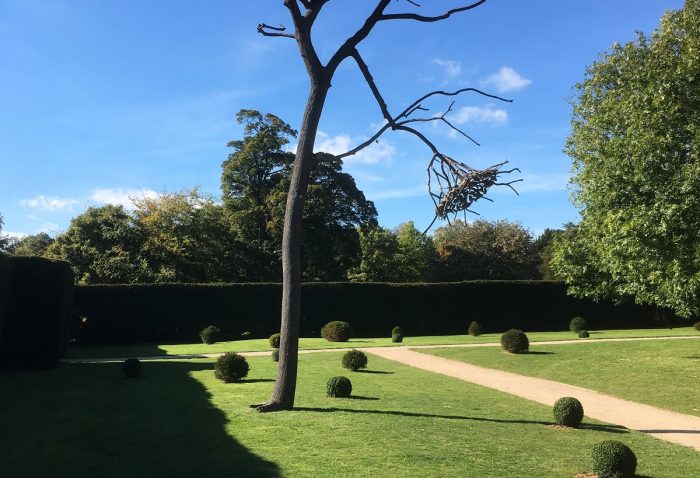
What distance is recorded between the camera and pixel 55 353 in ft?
56.4

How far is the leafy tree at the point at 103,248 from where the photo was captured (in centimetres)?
3709

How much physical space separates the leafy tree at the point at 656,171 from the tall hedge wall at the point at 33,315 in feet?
57.4

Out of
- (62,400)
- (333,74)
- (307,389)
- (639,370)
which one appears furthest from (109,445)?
(639,370)

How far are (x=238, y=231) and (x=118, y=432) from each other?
35.4 metres

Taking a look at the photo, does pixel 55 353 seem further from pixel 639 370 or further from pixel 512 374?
pixel 639 370

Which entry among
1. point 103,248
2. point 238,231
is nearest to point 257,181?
point 238,231

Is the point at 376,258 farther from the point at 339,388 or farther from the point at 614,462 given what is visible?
the point at 614,462

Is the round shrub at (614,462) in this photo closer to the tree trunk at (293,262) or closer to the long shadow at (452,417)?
the long shadow at (452,417)

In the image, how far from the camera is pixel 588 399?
13.6 meters

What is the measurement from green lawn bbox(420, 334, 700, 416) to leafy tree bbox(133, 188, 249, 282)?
22320mm

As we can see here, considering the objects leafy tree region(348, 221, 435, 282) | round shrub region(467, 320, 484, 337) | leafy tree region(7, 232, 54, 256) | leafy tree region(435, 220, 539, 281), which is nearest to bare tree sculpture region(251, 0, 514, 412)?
round shrub region(467, 320, 484, 337)

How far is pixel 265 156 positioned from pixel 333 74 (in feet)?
111

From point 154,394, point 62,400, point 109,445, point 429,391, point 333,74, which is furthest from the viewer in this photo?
point 429,391

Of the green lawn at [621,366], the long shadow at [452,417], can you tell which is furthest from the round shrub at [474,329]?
the long shadow at [452,417]
